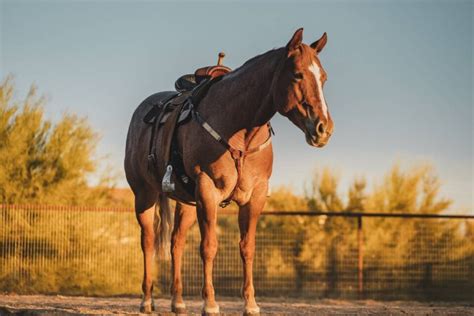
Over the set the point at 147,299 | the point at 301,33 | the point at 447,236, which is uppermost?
the point at 301,33

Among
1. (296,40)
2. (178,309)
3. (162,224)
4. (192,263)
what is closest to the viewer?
(296,40)

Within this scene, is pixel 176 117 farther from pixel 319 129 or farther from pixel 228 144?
pixel 319 129

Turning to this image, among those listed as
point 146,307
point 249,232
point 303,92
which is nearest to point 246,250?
point 249,232

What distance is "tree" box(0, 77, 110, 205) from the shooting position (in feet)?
53.9

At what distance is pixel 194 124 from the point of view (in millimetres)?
7234

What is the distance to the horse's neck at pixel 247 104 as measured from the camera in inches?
264

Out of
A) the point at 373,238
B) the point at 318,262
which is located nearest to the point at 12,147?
the point at 318,262

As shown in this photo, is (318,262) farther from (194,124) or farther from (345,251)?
(194,124)

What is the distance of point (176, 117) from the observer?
25.4 feet

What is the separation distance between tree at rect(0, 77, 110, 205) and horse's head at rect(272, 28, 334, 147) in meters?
11.1

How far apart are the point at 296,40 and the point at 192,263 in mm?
9559

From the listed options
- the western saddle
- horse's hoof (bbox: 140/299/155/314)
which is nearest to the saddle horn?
the western saddle

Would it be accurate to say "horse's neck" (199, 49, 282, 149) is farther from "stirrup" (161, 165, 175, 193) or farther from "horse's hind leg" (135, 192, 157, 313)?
"horse's hind leg" (135, 192, 157, 313)

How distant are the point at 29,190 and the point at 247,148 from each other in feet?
35.4
